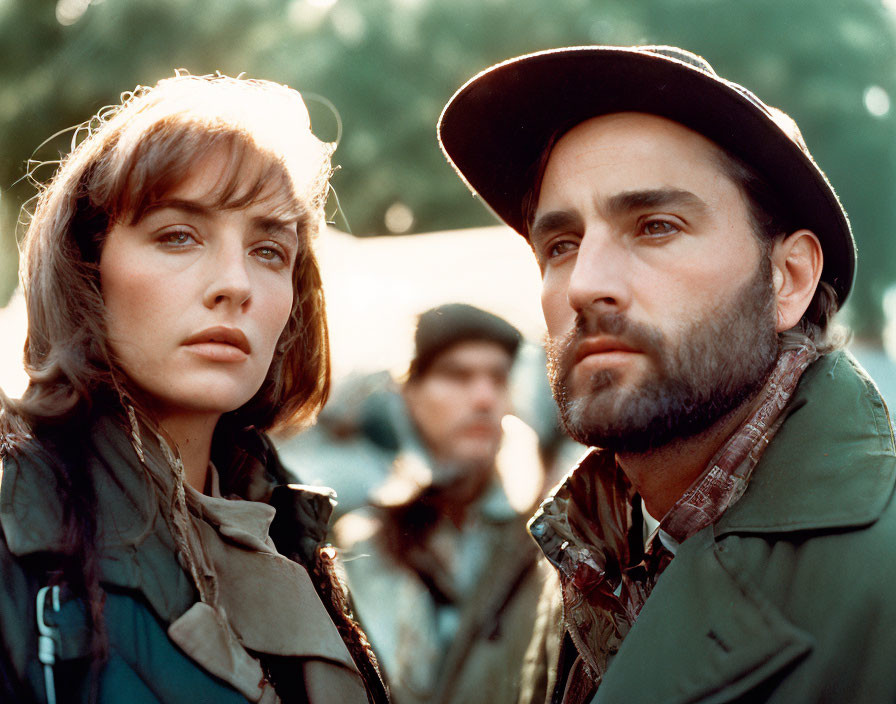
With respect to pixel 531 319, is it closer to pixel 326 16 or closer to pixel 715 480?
pixel 715 480

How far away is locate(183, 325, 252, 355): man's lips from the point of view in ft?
7.45

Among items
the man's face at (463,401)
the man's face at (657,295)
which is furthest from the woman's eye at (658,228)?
the man's face at (463,401)

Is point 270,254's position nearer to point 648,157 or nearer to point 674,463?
point 648,157

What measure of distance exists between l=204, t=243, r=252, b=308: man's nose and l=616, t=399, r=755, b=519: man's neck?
1078mm

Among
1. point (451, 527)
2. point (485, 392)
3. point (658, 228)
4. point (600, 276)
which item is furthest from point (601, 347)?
point (485, 392)

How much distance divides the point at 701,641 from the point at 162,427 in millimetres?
1314

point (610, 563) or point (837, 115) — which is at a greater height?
point (837, 115)

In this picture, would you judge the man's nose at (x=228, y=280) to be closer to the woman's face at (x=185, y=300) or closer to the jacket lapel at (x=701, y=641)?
the woman's face at (x=185, y=300)

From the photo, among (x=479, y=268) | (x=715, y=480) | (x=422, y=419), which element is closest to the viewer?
(x=715, y=480)

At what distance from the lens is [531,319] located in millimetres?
5023

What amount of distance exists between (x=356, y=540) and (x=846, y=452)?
99.3 inches

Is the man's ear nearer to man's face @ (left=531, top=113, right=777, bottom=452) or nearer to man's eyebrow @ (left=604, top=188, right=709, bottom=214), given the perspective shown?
man's face @ (left=531, top=113, right=777, bottom=452)

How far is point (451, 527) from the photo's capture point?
Answer: 13.8ft

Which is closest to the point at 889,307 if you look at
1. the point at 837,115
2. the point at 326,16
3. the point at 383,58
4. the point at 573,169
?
the point at 837,115
